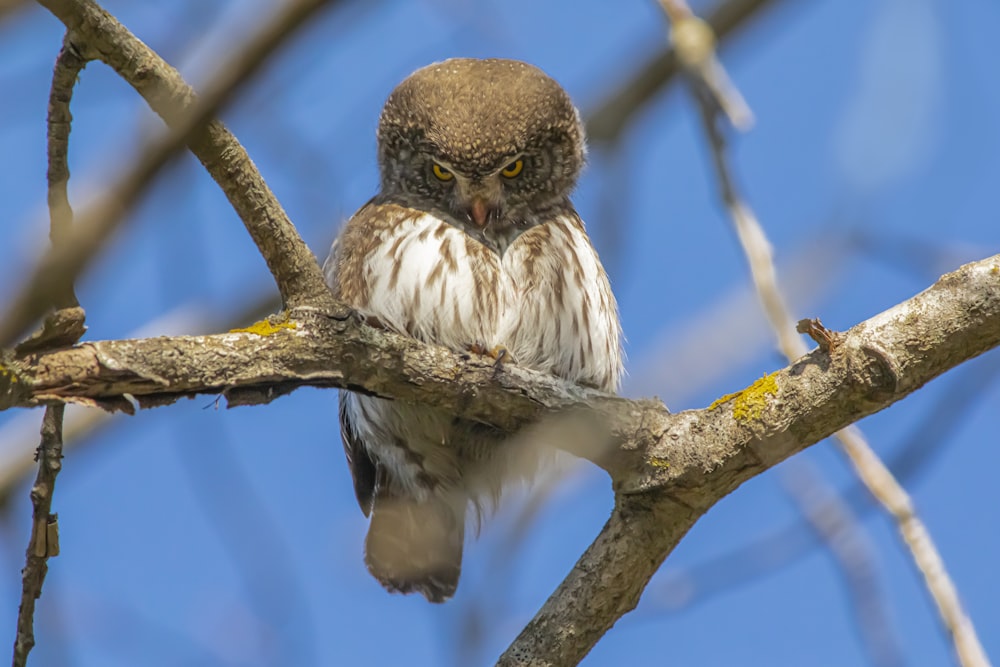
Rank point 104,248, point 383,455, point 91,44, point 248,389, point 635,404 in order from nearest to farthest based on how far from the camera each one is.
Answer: point 104,248
point 91,44
point 248,389
point 635,404
point 383,455

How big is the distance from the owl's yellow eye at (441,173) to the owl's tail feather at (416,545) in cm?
135

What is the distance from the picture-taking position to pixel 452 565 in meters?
4.85

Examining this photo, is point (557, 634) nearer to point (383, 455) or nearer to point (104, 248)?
point (383, 455)

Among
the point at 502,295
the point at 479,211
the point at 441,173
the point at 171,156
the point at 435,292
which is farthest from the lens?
the point at 441,173

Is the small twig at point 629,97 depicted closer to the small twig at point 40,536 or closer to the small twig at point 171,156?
the small twig at point 171,156

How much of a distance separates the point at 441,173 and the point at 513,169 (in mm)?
315

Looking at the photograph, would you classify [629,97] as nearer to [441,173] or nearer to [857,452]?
[441,173]

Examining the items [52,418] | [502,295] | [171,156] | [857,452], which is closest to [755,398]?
Answer: [857,452]

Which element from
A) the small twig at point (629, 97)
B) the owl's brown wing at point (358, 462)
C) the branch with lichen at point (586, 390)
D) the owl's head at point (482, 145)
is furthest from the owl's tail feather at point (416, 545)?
the small twig at point (629, 97)

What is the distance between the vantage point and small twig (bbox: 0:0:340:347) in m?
1.37

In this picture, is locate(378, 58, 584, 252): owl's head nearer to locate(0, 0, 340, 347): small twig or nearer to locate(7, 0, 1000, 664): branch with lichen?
locate(7, 0, 1000, 664): branch with lichen

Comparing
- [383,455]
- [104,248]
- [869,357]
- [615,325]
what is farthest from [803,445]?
[104,248]

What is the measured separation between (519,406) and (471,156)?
62.2 inches

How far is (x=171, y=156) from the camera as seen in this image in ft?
4.50
